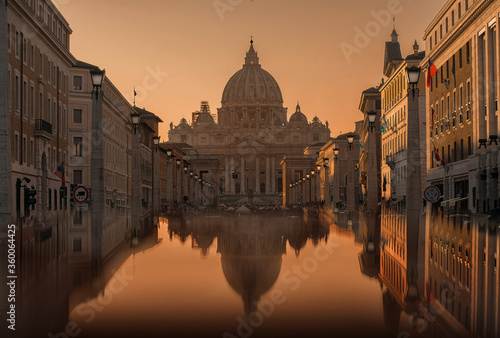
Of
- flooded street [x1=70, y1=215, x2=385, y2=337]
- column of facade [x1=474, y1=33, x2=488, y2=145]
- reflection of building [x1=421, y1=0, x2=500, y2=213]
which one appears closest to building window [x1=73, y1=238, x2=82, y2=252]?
flooded street [x1=70, y1=215, x2=385, y2=337]

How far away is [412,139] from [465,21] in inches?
982

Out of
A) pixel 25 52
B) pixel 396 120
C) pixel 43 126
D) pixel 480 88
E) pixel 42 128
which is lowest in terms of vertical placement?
pixel 42 128

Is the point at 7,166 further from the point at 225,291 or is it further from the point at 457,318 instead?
the point at 457,318

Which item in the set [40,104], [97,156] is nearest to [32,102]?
[40,104]

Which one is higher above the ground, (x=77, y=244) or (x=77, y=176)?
(x=77, y=176)

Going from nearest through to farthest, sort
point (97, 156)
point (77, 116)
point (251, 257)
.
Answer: point (251, 257)
point (97, 156)
point (77, 116)

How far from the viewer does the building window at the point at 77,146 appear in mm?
69688

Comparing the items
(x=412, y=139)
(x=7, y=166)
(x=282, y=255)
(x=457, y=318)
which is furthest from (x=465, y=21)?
(x=457, y=318)

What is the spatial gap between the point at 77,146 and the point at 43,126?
794 inches

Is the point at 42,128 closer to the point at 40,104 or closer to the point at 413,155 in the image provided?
the point at 40,104

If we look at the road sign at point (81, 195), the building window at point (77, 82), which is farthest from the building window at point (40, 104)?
the road sign at point (81, 195)

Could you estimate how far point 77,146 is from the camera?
70.2m

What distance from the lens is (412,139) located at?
2964cm

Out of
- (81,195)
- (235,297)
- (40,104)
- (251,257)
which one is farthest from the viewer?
(40,104)
